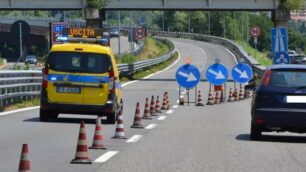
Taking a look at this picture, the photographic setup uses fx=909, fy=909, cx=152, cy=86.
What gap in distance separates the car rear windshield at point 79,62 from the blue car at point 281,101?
16.4 feet

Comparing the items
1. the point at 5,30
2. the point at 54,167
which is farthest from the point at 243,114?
the point at 5,30

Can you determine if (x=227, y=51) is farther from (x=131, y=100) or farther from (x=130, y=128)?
(x=130, y=128)

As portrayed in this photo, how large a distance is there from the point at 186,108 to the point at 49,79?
9.11 m

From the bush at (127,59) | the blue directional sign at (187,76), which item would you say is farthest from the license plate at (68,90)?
the bush at (127,59)

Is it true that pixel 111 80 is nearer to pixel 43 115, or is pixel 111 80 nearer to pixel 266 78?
pixel 43 115

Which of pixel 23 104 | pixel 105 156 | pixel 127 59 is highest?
pixel 105 156

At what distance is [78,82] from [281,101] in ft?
18.5

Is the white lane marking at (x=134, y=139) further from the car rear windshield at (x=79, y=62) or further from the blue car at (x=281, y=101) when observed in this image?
the car rear windshield at (x=79, y=62)

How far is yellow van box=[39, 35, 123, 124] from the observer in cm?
1994

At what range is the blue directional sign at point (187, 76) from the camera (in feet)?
97.7

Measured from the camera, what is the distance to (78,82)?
65.6 ft

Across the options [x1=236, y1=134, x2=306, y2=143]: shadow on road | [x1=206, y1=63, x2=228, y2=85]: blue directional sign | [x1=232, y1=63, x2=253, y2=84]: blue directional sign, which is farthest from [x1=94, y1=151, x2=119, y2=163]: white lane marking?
[x1=232, y1=63, x2=253, y2=84]: blue directional sign

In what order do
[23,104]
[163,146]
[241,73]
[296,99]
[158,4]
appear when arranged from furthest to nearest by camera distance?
[158,4] < [241,73] < [23,104] < [296,99] < [163,146]

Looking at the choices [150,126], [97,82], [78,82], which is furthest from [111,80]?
[150,126]
